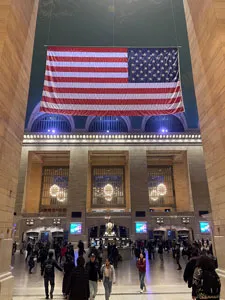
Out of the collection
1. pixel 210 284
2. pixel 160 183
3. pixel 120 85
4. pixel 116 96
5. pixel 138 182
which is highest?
pixel 160 183

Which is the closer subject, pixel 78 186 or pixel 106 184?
pixel 78 186

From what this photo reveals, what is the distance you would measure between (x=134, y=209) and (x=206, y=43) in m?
20.4

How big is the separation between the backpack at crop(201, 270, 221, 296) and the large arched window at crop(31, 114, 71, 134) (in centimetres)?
2489

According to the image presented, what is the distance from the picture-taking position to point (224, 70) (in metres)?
5.11

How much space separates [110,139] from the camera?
86.9 ft

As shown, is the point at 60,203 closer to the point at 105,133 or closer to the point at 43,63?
the point at 105,133

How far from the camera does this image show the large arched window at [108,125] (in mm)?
27250

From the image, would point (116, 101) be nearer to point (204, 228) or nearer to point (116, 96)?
point (116, 96)

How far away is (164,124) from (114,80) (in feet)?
64.1

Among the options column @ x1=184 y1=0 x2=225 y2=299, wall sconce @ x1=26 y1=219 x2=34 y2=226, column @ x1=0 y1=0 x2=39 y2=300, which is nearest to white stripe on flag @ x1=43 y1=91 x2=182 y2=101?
column @ x1=184 y1=0 x2=225 y2=299

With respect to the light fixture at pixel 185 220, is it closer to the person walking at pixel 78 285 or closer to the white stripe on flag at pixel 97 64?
the white stripe on flag at pixel 97 64

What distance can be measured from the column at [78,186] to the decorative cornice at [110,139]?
121 cm

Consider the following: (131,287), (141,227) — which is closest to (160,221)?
(141,227)

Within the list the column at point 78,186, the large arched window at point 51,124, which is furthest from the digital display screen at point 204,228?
the large arched window at point 51,124
